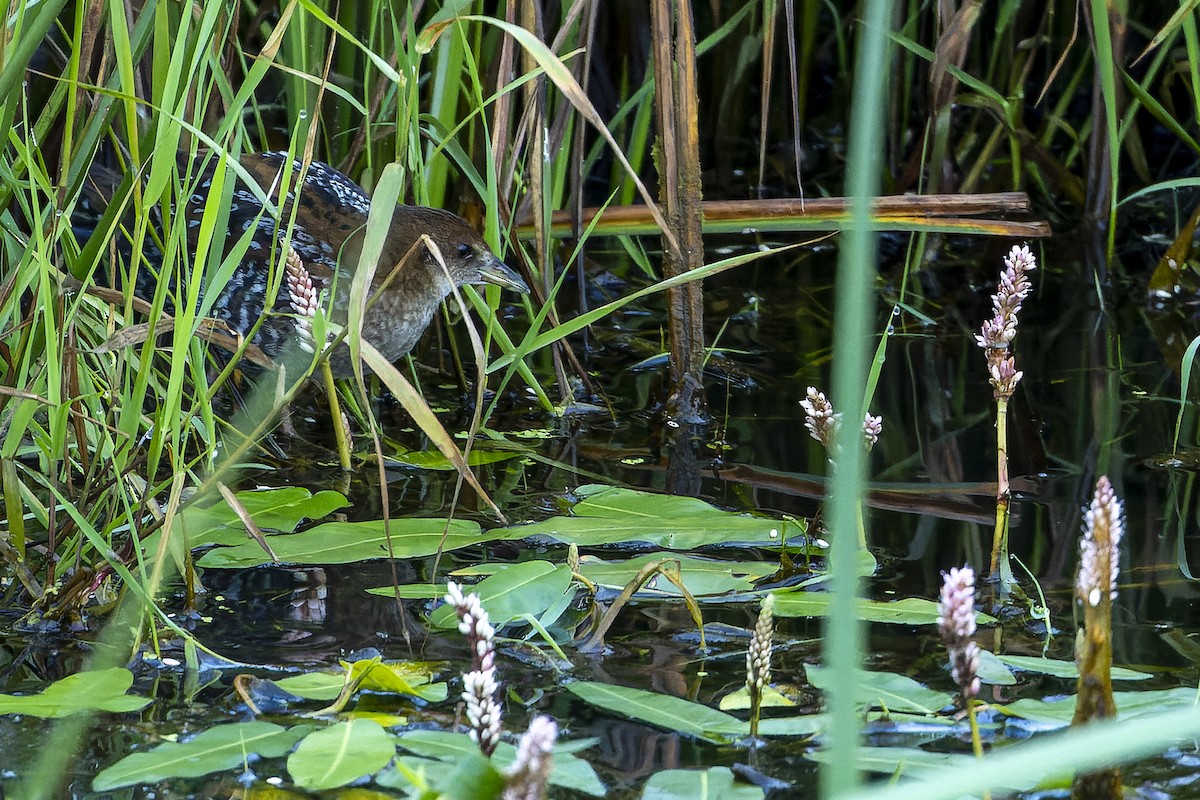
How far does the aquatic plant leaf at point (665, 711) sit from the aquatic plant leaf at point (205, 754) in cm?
36

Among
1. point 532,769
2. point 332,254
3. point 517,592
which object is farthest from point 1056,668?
point 332,254

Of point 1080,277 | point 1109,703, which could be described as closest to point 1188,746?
point 1109,703

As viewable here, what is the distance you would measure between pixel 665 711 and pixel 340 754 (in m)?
0.40

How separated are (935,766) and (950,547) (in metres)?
0.81

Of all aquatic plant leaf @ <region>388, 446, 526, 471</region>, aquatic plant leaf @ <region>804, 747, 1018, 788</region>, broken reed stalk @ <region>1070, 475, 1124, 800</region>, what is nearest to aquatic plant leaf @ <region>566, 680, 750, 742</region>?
aquatic plant leaf @ <region>804, 747, 1018, 788</region>

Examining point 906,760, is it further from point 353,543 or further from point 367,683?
point 353,543

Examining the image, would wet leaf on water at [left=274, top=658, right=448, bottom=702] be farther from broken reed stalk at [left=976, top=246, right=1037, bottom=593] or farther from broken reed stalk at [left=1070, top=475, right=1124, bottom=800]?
broken reed stalk at [left=976, top=246, right=1037, bottom=593]

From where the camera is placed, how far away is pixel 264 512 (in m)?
2.28

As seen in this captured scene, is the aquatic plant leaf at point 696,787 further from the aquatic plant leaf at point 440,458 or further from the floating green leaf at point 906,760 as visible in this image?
the aquatic plant leaf at point 440,458

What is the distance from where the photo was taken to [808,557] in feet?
7.09

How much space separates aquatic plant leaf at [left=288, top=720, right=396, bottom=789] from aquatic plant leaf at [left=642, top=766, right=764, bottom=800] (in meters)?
0.29

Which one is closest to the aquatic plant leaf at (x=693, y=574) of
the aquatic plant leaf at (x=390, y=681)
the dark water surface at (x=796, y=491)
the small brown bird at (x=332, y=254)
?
the dark water surface at (x=796, y=491)

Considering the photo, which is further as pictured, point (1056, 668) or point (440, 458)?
point (440, 458)

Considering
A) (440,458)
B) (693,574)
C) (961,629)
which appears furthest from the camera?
(440,458)
